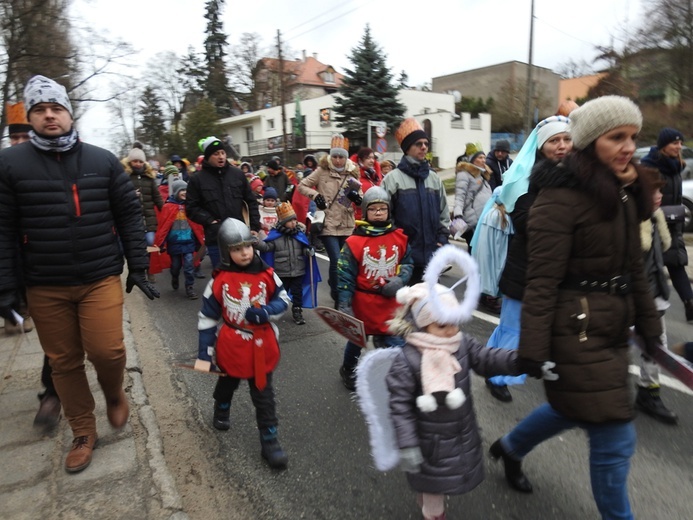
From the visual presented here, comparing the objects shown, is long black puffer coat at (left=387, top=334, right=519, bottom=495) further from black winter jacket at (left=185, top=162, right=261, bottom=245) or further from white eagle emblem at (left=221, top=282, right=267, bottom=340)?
black winter jacket at (left=185, top=162, right=261, bottom=245)

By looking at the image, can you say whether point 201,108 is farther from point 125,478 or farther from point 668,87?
point 125,478

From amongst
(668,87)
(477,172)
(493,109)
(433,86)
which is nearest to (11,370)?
(477,172)

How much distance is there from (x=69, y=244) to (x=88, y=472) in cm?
130

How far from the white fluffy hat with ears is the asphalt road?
42.8 inches

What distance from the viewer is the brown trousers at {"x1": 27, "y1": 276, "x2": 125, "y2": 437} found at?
277cm

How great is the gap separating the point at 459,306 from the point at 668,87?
2607 centimetres

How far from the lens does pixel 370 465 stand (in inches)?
114

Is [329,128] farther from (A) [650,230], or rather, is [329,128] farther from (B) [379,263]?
(A) [650,230]

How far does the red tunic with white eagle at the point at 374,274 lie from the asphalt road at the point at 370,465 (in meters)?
0.67

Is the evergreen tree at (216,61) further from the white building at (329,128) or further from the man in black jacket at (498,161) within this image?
the man in black jacket at (498,161)

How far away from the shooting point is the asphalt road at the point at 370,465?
249 cm

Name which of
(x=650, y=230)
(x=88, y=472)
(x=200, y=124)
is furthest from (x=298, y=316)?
(x=200, y=124)

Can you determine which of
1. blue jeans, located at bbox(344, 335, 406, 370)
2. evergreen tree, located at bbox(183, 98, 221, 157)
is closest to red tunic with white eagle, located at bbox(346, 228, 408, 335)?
blue jeans, located at bbox(344, 335, 406, 370)

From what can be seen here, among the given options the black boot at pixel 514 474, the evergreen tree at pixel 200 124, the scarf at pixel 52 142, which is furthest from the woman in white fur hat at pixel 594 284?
the evergreen tree at pixel 200 124
